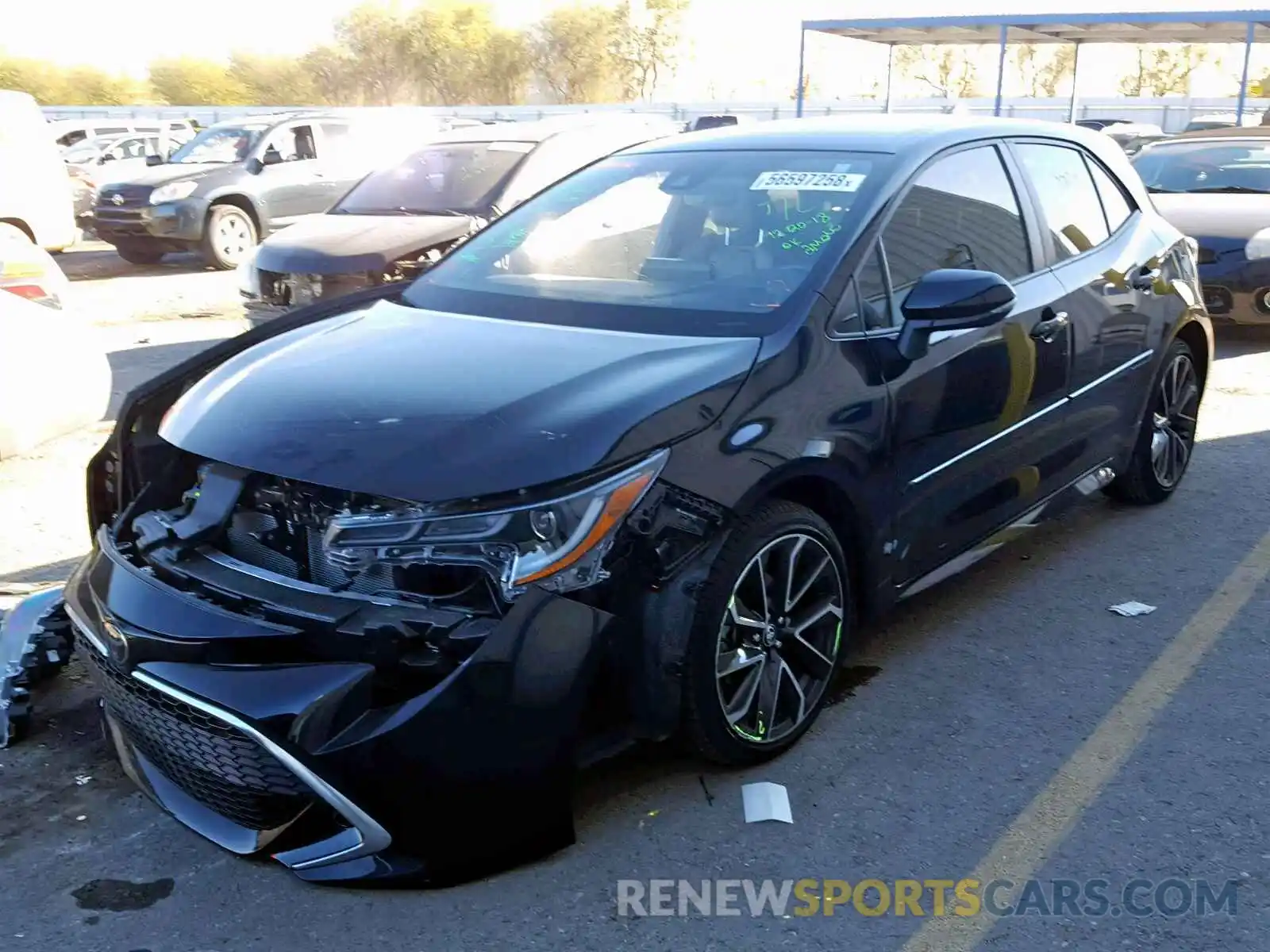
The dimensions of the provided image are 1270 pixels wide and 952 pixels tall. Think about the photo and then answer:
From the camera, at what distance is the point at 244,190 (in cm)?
1458

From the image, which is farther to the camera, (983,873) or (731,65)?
(731,65)

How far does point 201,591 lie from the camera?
9.44 feet

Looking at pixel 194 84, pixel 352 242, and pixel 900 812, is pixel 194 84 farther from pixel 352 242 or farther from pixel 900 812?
pixel 900 812

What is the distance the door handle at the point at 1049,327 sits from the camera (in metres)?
4.22

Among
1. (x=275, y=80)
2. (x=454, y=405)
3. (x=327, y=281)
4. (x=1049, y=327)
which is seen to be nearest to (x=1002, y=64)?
(x=327, y=281)

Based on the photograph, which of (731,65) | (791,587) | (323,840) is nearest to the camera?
(323,840)

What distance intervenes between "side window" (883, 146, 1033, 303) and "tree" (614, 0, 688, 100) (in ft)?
218

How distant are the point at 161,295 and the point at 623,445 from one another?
11093 mm

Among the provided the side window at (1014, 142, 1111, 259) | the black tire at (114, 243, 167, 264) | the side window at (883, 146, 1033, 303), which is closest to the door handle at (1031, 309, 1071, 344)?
the side window at (883, 146, 1033, 303)

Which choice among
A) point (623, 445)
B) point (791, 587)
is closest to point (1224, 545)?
point (791, 587)

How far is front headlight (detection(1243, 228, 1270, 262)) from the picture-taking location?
8961 millimetres

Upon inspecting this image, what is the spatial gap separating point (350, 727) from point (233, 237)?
13.1 metres

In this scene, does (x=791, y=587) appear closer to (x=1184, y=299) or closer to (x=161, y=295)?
(x=1184, y=299)

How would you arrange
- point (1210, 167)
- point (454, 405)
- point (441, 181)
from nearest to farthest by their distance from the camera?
point (454, 405) → point (441, 181) → point (1210, 167)
